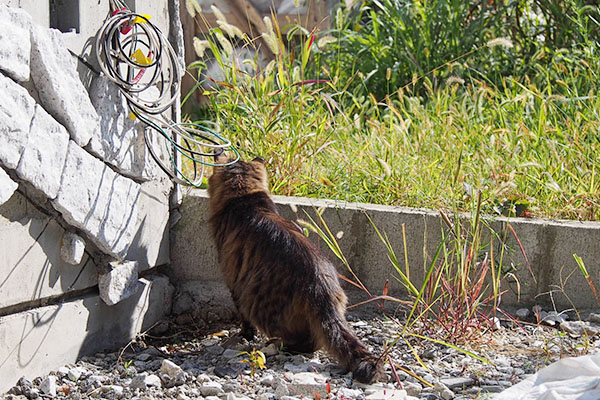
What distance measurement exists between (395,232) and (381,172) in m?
0.50

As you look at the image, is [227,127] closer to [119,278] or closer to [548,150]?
[119,278]

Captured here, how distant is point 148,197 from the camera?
13.0 ft

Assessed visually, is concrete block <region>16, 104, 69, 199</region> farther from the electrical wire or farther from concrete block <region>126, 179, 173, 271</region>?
concrete block <region>126, 179, 173, 271</region>

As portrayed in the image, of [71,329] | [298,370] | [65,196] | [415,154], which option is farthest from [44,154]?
[415,154]

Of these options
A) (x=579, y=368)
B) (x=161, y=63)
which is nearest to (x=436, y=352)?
(x=579, y=368)

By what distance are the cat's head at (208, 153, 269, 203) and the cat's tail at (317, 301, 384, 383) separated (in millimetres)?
868

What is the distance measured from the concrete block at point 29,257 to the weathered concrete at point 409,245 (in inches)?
39.2

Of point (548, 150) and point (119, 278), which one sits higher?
point (548, 150)

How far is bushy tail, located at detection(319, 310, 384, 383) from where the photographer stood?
3.08 meters

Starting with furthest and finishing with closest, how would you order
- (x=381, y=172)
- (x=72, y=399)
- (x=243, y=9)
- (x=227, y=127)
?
(x=243, y=9) → (x=227, y=127) → (x=381, y=172) → (x=72, y=399)

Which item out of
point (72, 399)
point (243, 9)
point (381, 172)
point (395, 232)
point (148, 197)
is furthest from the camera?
point (243, 9)

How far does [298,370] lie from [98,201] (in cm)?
122

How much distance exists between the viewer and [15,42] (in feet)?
9.11

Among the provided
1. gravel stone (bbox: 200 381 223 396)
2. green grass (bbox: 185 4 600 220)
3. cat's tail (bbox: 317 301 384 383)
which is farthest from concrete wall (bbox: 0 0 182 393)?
cat's tail (bbox: 317 301 384 383)
